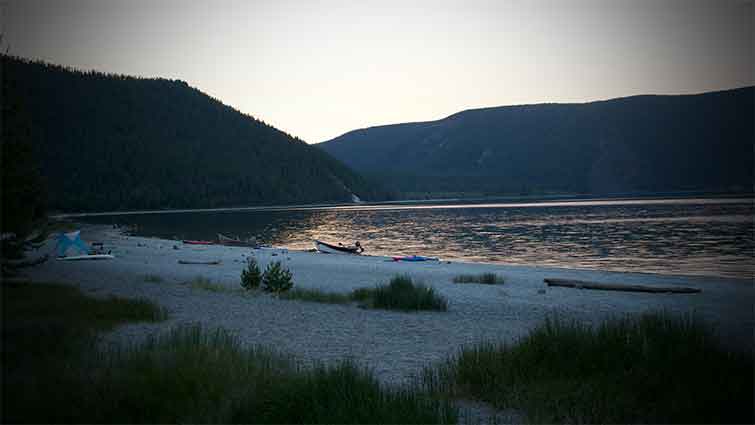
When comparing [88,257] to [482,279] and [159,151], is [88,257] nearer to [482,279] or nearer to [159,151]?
[482,279]

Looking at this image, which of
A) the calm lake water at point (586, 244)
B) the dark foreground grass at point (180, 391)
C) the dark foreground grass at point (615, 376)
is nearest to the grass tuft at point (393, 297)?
the dark foreground grass at point (615, 376)

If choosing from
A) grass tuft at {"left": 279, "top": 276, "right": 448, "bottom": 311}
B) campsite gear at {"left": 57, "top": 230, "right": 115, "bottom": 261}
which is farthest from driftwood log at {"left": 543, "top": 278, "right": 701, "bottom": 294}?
campsite gear at {"left": 57, "top": 230, "right": 115, "bottom": 261}

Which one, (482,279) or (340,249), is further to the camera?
(340,249)

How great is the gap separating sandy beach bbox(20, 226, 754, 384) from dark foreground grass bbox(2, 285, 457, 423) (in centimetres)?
187

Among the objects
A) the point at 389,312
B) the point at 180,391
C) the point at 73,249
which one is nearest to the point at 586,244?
the point at 389,312

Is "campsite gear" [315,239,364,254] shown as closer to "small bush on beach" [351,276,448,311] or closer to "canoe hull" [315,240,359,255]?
"canoe hull" [315,240,359,255]

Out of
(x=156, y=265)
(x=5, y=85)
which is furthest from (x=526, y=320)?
(x=156, y=265)

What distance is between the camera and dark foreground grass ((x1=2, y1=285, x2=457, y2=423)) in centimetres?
424

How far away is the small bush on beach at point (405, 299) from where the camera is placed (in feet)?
43.1

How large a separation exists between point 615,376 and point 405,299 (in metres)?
7.86

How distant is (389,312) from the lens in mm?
12695

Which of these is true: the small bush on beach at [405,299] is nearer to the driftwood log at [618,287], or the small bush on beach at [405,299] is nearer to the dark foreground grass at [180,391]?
the driftwood log at [618,287]

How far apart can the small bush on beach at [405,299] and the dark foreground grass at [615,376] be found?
606 cm

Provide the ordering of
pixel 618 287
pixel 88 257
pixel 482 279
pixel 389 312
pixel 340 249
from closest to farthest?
pixel 389 312
pixel 618 287
pixel 482 279
pixel 88 257
pixel 340 249
